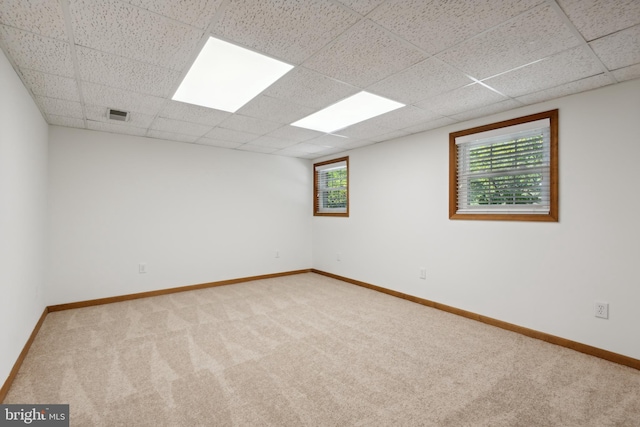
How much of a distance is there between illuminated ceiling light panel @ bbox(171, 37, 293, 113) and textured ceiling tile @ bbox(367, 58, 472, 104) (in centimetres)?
88

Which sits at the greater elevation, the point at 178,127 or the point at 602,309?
the point at 178,127

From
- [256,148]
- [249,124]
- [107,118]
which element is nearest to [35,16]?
[107,118]

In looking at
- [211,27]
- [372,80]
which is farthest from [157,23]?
[372,80]

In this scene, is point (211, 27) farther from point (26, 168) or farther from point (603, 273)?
point (603, 273)

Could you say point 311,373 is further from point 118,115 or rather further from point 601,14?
point 118,115

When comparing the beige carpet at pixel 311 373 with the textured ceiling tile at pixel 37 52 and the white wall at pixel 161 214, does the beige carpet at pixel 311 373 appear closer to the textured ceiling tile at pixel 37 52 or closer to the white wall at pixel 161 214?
the white wall at pixel 161 214

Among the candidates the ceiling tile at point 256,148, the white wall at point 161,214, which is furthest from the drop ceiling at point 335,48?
the ceiling tile at point 256,148

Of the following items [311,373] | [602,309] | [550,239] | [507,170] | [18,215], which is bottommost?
[311,373]

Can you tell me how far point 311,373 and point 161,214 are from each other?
3436 mm

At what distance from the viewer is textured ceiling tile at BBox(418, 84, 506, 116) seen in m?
2.65

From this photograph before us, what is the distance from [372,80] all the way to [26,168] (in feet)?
10.3

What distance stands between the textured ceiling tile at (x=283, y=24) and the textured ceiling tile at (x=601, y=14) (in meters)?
1.17

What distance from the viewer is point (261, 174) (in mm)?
5449

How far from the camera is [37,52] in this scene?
200cm
